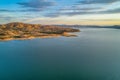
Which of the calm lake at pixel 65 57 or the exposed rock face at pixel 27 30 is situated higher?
the exposed rock face at pixel 27 30

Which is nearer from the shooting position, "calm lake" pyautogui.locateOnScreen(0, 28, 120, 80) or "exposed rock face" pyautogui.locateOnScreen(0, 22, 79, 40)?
"calm lake" pyautogui.locateOnScreen(0, 28, 120, 80)

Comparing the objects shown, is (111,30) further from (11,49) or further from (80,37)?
(11,49)

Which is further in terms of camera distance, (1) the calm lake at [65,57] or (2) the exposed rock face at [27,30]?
(2) the exposed rock face at [27,30]

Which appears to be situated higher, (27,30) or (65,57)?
(27,30)

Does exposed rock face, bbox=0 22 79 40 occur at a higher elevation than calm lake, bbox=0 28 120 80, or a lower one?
higher

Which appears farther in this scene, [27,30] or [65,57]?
[27,30]
